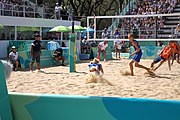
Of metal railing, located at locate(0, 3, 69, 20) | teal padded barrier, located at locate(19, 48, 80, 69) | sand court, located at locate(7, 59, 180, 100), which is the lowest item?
sand court, located at locate(7, 59, 180, 100)

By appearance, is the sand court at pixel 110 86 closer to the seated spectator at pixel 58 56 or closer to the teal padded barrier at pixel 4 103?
the teal padded barrier at pixel 4 103

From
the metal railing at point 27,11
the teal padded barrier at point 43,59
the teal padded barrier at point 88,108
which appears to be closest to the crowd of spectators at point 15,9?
the metal railing at point 27,11

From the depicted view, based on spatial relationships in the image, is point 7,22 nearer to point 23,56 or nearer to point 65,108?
point 23,56

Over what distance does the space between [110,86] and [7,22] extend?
1404 cm

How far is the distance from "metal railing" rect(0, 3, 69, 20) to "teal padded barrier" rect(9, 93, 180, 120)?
18.9 metres

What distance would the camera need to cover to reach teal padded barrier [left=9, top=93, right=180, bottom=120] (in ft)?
9.64

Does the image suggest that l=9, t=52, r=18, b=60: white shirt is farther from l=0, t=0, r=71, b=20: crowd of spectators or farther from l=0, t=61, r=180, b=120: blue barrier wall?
l=0, t=61, r=180, b=120: blue barrier wall

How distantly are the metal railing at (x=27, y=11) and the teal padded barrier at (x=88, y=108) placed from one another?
1886 centimetres

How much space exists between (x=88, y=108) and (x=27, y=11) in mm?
21346

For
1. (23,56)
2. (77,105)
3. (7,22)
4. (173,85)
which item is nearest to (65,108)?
(77,105)

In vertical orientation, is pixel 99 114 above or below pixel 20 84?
above

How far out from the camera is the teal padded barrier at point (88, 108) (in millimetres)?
2939

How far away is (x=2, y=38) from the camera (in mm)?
22078

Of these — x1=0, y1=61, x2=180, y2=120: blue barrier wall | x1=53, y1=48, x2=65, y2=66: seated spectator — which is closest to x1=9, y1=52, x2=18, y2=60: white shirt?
x1=53, y1=48, x2=65, y2=66: seated spectator
